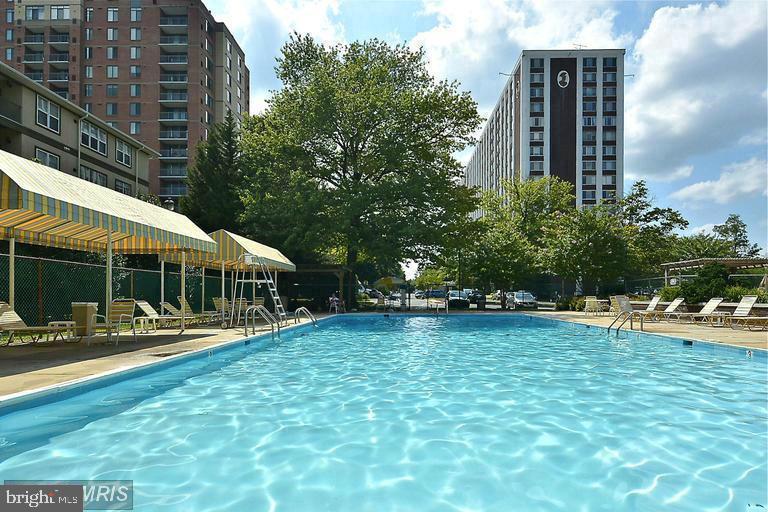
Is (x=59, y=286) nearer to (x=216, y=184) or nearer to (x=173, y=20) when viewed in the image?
(x=216, y=184)

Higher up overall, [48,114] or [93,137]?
[48,114]

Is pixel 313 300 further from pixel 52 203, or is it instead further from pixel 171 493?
pixel 171 493

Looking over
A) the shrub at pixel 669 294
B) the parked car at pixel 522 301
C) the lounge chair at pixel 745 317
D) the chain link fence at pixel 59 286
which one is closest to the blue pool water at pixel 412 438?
the chain link fence at pixel 59 286

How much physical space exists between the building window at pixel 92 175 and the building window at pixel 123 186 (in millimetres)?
1339

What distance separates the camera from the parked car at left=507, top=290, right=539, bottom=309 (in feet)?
107

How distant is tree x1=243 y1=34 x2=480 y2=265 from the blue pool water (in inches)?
670

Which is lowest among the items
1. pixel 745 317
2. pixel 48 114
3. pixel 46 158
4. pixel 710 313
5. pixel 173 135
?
pixel 710 313

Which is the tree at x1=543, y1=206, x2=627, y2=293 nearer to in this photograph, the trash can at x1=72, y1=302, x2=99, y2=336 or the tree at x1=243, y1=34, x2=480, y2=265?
the tree at x1=243, y1=34, x2=480, y2=265

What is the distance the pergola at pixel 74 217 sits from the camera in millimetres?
7457

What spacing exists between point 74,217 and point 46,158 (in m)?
23.4

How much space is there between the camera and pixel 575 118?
228 feet

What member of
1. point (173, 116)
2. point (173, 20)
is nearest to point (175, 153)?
point (173, 116)

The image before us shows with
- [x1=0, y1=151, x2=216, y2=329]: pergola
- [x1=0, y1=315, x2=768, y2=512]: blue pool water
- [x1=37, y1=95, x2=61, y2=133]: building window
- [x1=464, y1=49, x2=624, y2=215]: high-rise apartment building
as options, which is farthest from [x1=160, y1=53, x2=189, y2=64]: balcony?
[x1=0, y1=315, x2=768, y2=512]: blue pool water

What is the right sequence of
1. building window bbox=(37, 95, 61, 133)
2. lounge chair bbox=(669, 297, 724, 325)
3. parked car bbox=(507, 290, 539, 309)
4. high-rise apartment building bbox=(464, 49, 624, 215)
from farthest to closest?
high-rise apartment building bbox=(464, 49, 624, 215)
parked car bbox=(507, 290, 539, 309)
building window bbox=(37, 95, 61, 133)
lounge chair bbox=(669, 297, 724, 325)
